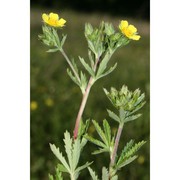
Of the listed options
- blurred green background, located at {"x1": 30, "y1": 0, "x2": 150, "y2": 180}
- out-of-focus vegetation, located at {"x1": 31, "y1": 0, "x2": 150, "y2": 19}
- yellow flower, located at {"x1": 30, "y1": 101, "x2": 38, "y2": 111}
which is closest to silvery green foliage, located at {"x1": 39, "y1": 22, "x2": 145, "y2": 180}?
blurred green background, located at {"x1": 30, "y1": 0, "x2": 150, "y2": 180}

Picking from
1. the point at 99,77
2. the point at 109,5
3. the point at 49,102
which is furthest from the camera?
the point at 109,5

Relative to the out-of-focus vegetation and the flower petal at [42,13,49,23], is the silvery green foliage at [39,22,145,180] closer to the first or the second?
the flower petal at [42,13,49,23]

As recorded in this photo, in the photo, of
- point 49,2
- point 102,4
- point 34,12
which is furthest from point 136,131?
point 102,4

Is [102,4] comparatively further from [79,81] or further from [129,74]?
[79,81]

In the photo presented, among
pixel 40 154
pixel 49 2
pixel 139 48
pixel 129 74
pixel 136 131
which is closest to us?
pixel 40 154

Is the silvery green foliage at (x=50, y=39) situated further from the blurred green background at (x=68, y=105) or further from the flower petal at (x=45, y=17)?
the blurred green background at (x=68, y=105)

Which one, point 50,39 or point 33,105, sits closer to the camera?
point 50,39

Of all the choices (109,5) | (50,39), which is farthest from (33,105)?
(109,5)

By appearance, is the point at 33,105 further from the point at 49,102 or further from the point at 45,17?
the point at 45,17

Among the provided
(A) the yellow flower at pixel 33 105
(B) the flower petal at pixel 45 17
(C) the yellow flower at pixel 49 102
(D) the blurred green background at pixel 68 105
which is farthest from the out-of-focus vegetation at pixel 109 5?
(B) the flower petal at pixel 45 17

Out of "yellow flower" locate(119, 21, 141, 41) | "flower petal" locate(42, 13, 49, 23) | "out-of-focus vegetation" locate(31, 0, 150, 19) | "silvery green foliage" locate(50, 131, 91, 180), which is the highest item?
"out-of-focus vegetation" locate(31, 0, 150, 19)

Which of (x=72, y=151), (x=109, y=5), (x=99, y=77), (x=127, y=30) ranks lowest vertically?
(x=72, y=151)
